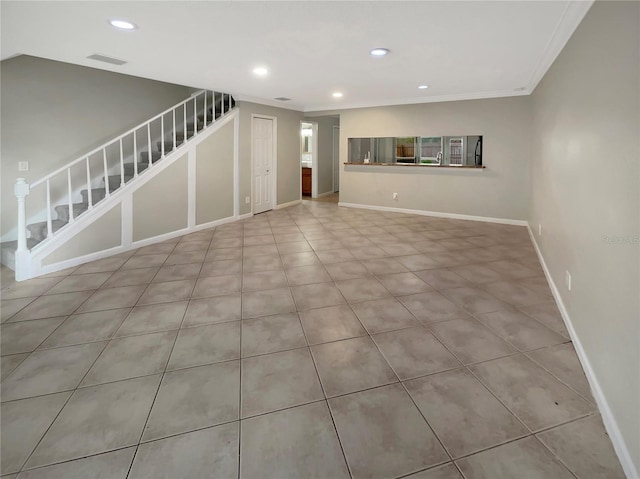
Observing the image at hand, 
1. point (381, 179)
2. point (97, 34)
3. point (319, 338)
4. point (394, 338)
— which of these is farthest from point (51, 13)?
point (381, 179)

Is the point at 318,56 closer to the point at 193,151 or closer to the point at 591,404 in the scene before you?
the point at 193,151

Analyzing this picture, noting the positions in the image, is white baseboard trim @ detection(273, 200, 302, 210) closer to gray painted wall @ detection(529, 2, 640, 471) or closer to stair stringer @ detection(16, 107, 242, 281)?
stair stringer @ detection(16, 107, 242, 281)

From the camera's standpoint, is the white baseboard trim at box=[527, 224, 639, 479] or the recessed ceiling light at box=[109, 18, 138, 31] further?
the recessed ceiling light at box=[109, 18, 138, 31]

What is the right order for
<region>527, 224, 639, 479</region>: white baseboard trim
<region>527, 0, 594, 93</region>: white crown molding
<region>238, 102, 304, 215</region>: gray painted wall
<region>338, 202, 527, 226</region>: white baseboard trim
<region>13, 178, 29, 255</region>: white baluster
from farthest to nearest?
1. <region>238, 102, 304, 215</region>: gray painted wall
2. <region>338, 202, 527, 226</region>: white baseboard trim
3. <region>13, 178, 29, 255</region>: white baluster
4. <region>527, 0, 594, 93</region>: white crown molding
5. <region>527, 224, 639, 479</region>: white baseboard trim

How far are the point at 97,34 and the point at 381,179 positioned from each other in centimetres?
565

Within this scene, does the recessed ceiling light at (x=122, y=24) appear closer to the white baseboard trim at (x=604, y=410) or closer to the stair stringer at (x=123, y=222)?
the stair stringer at (x=123, y=222)

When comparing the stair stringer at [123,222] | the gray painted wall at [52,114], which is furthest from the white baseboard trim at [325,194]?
the gray painted wall at [52,114]

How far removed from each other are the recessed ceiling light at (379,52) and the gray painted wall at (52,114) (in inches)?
Answer: 160

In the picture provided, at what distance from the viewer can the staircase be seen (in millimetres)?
3898

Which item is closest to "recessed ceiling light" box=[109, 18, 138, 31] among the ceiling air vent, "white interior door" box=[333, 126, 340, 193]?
the ceiling air vent

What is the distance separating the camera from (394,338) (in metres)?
2.51

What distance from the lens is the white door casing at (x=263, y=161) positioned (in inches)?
282

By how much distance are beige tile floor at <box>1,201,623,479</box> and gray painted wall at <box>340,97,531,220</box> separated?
2869 millimetres

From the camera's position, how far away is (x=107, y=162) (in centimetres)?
546
